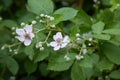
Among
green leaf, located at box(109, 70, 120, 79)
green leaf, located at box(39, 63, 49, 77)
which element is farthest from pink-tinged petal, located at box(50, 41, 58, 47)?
green leaf, located at box(39, 63, 49, 77)

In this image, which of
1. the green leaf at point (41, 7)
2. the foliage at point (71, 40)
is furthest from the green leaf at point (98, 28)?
the green leaf at point (41, 7)

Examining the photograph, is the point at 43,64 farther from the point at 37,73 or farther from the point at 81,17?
the point at 81,17

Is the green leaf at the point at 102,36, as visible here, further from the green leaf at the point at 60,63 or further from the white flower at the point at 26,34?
the white flower at the point at 26,34

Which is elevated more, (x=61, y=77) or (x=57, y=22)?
(x=57, y=22)

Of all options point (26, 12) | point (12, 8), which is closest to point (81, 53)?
point (26, 12)

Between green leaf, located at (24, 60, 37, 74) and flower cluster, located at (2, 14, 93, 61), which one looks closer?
flower cluster, located at (2, 14, 93, 61)

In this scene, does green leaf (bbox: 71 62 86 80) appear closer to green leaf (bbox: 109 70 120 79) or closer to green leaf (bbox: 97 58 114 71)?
green leaf (bbox: 97 58 114 71)
